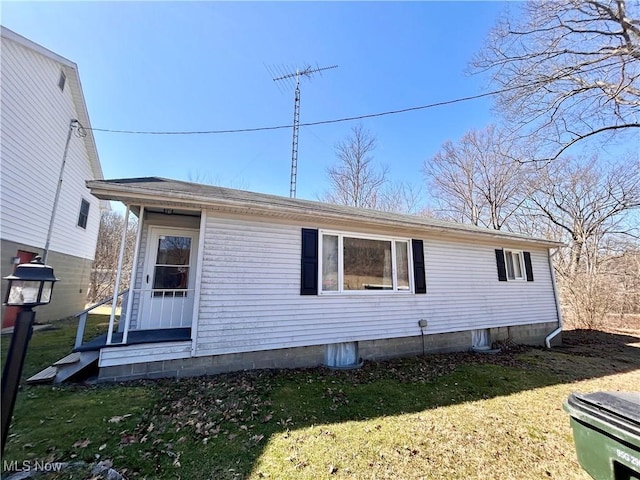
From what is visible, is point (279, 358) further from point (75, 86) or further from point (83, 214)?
point (75, 86)

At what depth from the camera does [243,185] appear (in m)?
18.4

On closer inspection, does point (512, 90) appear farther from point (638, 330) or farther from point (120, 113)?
point (120, 113)

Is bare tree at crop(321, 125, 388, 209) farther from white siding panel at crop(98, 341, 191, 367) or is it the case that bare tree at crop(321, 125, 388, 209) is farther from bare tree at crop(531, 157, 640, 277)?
white siding panel at crop(98, 341, 191, 367)

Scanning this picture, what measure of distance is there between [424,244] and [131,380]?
21.2ft

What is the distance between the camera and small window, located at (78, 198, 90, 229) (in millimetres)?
11330

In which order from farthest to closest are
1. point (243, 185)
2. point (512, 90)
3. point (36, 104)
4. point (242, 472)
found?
1. point (243, 185)
2. point (36, 104)
3. point (512, 90)
4. point (242, 472)

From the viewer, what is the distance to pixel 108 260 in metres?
18.1

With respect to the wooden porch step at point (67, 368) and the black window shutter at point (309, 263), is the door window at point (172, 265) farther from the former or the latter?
the black window shutter at point (309, 263)

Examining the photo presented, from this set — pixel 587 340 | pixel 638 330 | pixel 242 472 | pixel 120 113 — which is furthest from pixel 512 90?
pixel 120 113

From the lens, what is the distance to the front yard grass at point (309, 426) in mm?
2674

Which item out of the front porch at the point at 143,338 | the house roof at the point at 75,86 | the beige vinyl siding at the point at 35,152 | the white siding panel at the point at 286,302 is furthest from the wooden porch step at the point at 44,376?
the house roof at the point at 75,86

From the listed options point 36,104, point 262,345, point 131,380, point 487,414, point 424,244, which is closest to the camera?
point 487,414

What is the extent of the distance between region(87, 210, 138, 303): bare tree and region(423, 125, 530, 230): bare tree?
810 inches

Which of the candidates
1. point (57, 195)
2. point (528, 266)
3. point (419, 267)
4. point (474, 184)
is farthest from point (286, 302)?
point (474, 184)
